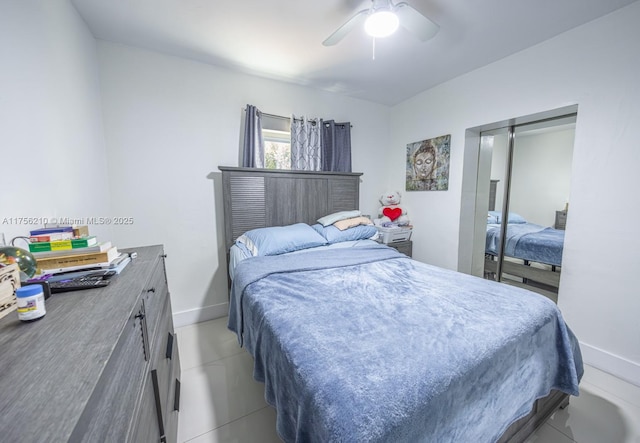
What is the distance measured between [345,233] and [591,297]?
6.68 ft

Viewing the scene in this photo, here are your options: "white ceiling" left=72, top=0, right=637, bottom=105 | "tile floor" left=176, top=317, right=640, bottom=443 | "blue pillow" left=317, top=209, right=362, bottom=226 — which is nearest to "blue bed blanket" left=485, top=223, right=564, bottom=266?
"tile floor" left=176, top=317, right=640, bottom=443

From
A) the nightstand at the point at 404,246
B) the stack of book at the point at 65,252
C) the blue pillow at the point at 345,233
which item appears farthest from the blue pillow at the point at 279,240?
the stack of book at the point at 65,252

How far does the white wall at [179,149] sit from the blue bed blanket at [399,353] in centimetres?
112

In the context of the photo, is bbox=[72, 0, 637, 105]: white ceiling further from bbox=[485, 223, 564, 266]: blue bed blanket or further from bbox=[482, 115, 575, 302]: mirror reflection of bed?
bbox=[485, 223, 564, 266]: blue bed blanket

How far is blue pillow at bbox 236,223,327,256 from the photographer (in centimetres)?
222

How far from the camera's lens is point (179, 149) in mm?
2336

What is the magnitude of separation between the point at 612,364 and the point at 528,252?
1.04 meters

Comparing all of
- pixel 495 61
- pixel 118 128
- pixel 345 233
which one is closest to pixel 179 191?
pixel 118 128

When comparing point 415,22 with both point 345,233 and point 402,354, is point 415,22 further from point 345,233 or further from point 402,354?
point 402,354

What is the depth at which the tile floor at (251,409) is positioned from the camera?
1.35m

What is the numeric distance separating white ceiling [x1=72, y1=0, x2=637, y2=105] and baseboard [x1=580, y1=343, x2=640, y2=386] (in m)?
2.47

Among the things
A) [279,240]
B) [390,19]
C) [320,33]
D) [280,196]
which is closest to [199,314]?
[279,240]

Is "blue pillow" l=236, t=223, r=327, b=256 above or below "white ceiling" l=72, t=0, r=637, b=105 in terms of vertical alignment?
below

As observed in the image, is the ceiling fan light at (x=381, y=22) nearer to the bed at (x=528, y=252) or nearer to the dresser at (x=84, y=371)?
the dresser at (x=84, y=371)
